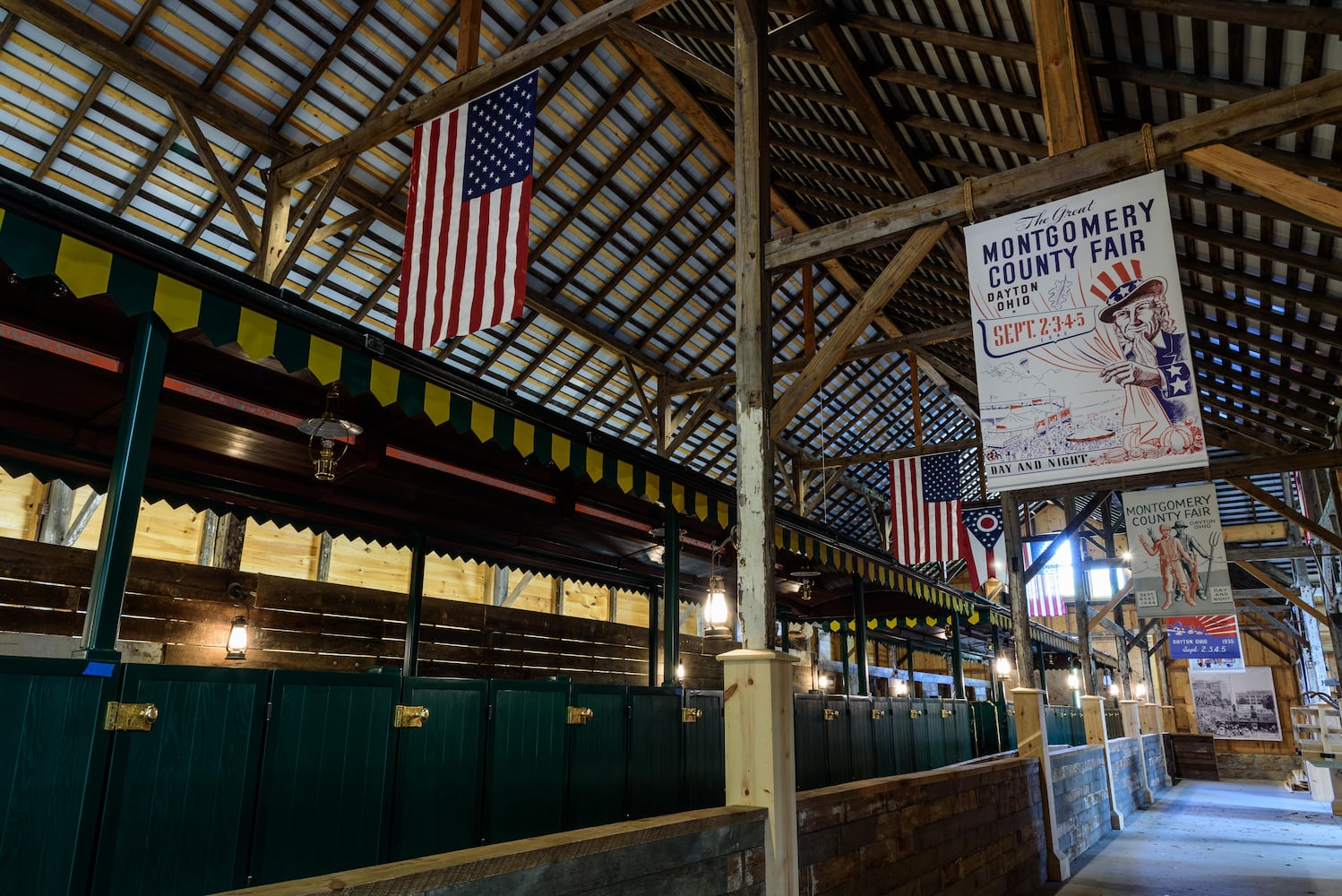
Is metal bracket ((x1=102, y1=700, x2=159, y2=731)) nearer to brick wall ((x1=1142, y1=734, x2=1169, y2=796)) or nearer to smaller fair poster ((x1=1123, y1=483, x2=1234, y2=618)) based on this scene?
smaller fair poster ((x1=1123, y1=483, x2=1234, y2=618))

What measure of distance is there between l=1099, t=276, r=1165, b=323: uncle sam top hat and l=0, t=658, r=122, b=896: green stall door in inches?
201

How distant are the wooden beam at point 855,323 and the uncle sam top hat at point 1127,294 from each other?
1111 mm

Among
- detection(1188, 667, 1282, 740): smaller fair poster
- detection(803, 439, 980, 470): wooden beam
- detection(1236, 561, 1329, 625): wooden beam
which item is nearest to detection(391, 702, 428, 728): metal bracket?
detection(803, 439, 980, 470): wooden beam

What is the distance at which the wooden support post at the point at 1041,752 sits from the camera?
895 cm

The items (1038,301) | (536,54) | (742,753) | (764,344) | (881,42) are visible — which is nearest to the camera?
(742,753)

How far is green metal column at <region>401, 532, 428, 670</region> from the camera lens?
6.84 meters

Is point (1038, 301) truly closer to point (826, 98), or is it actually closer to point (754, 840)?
point (754, 840)

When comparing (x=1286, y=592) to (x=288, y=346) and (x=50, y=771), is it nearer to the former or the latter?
(x=288, y=346)

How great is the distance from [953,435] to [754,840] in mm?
21515

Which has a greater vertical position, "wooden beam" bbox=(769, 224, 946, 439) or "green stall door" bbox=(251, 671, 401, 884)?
"wooden beam" bbox=(769, 224, 946, 439)

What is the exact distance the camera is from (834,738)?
26.8 feet

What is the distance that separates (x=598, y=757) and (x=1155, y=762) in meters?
21.0

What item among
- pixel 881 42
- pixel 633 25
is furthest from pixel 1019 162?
pixel 633 25

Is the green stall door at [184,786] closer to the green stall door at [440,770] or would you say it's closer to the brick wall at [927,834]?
the green stall door at [440,770]
